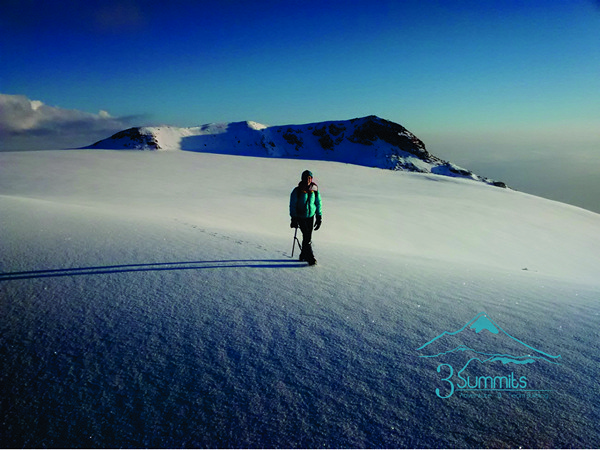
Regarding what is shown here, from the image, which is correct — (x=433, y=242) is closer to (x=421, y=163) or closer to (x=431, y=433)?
(x=431, y=433)

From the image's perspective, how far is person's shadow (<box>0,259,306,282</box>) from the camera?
5.41 metres

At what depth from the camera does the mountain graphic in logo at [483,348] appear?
395 cm

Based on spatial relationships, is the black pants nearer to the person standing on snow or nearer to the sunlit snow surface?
the person standing on snow

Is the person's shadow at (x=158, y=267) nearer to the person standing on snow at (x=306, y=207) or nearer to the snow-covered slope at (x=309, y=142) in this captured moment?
the person standing on snow at (x=306, y=207)

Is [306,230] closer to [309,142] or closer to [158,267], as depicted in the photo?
[158,267]

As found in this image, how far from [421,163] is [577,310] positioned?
4435 inches

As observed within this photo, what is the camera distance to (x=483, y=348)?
13.7 feet

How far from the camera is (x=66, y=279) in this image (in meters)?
5.34

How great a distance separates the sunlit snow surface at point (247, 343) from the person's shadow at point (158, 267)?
0.05 m

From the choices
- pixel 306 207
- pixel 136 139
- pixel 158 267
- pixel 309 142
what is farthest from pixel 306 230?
pixel 309 142

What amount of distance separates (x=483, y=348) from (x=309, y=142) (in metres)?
139

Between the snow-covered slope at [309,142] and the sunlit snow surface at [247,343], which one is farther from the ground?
the snow-covered slope at [309,142]

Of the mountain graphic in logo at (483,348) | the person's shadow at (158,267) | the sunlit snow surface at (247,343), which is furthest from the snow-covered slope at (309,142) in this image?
the mountain graphic in logo at (483,348)

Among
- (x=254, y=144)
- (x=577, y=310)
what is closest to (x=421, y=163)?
(x=254, y=144)
